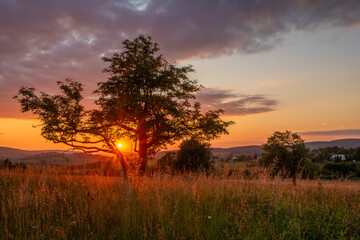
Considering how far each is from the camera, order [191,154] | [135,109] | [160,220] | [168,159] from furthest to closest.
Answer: [168,159] → [191,154] → [135,109] → [160,220]

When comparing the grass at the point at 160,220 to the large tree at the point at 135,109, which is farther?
the large tree at the point at 135,109

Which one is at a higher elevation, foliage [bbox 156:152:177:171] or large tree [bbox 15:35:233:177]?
large tree [bbox 15:35:233:177]

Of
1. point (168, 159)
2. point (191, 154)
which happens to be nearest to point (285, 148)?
point (191, 154)

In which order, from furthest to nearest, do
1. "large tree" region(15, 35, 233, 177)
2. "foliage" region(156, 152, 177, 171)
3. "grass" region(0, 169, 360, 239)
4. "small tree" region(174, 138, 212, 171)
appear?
"foliage" region(156, 152, 177, 171), "small tree" region(174, 138, 212, 171), "large tree" region(15, 35, 233, 177), "grass" region(0, 169, 360, 239)

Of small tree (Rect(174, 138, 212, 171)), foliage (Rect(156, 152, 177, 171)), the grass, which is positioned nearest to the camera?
the grass

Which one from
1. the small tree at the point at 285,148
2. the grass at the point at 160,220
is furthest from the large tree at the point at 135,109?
the grass at the point at 160,220

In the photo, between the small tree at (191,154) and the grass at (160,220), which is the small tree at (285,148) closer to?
the small tree at (191,154)

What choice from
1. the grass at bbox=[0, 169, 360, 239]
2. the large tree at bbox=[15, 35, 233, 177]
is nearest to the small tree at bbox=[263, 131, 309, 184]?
the large tree at bbox=[15, 35, 233, 177]

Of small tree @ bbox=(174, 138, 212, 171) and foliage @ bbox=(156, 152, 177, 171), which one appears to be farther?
foliage @ bbox=(156, 152, 177, 171)

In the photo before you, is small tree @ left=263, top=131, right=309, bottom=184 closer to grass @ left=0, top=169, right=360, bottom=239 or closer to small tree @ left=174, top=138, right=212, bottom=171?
small tree @ left=174, top=138, right=212, bottom=171

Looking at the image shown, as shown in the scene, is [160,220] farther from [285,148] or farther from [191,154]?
[191,154]

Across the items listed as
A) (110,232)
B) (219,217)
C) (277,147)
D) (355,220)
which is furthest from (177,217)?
(277,147)

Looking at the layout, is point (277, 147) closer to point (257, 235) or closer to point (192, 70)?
point (192, 70)

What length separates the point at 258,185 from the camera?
7219 millimetres
